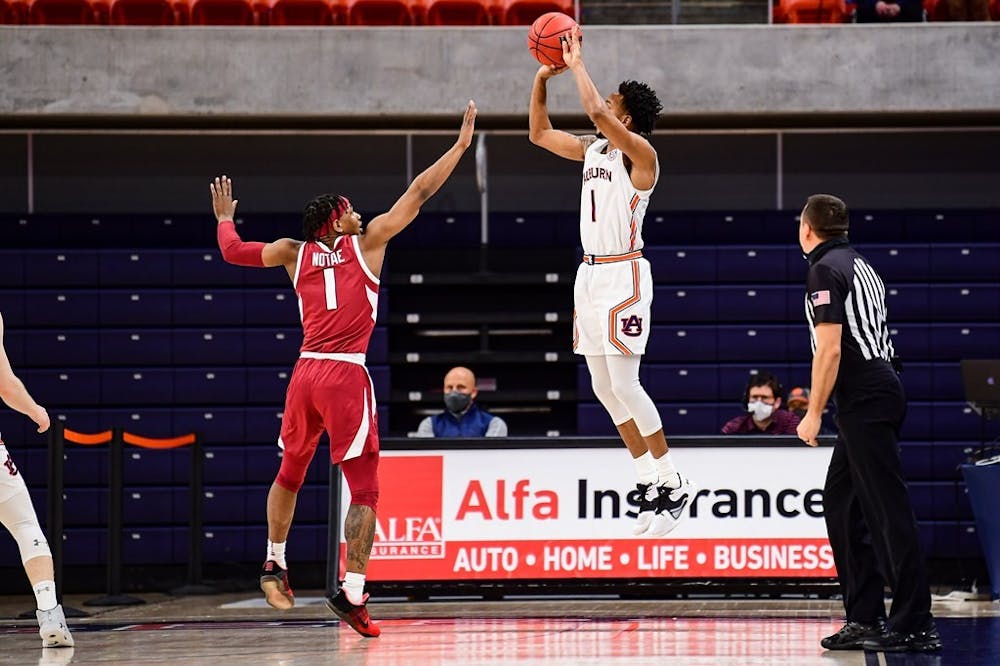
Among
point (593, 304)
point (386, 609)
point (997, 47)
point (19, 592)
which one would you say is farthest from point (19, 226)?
point (997, 47)

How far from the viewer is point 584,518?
9.87 meters

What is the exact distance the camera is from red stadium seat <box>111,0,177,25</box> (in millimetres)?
12953

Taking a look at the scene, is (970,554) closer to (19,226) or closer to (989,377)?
(989,377)

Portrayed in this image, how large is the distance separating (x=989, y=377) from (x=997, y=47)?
3209mm

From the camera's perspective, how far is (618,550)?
9.84 meters

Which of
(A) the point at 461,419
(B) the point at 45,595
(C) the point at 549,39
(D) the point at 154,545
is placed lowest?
(D) the point at 154,545

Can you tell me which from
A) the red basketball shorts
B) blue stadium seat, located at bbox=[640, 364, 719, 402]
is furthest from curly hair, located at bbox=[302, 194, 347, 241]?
blue stadium seat, located at bbox=[640, 364, 719, 402]

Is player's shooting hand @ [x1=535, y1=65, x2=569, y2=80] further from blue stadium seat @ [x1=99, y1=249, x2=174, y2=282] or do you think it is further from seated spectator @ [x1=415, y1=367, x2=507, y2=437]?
blue stadium seat @ [x1=99, y1=249, x2=174, y2=282]

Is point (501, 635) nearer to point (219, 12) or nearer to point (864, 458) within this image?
point (864, 458)

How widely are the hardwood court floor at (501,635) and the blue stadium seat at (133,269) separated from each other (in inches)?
127

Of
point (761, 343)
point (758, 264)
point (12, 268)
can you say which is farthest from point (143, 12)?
point (761, 343)

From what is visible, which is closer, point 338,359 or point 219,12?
point 338,359

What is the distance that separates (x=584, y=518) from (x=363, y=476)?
9.92ft

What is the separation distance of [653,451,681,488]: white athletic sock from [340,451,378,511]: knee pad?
1391 millimetres
